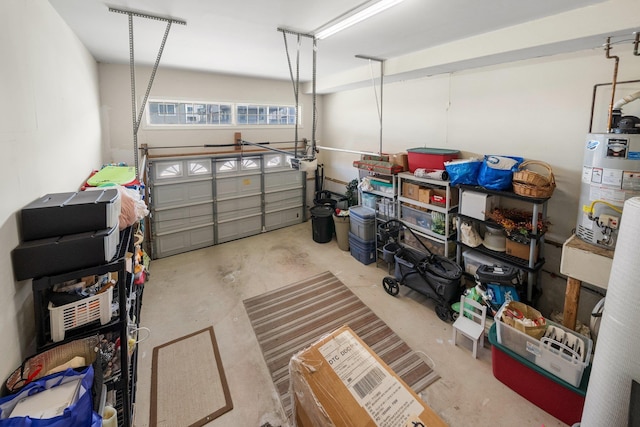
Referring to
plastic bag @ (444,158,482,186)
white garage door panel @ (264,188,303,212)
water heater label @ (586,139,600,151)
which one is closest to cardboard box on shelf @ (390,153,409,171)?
plastic bag @ (444,158,482,186)

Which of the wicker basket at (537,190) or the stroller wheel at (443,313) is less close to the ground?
the wicker basket at (537,190)

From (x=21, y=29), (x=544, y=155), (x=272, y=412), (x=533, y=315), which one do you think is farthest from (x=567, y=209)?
(x=21, y=29)

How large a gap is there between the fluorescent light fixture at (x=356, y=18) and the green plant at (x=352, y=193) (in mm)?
3200

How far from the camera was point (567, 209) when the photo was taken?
317cm

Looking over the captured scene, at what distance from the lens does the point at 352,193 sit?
602 cm

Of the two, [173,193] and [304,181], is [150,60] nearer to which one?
[173,193]

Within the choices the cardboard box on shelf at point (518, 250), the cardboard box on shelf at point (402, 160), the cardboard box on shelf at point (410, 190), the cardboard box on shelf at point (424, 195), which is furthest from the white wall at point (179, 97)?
the cardboard box on shelf at point (518, 250)

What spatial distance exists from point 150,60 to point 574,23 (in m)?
4.97

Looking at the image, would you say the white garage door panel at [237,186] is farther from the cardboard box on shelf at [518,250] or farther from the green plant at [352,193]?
the cardboard box on shelf at [518,250]

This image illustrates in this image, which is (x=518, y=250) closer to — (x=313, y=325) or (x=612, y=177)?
(x=612, y=177)

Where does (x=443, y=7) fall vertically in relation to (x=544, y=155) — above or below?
above

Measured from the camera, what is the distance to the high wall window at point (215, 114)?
16.8ft

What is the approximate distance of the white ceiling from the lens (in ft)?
7.82

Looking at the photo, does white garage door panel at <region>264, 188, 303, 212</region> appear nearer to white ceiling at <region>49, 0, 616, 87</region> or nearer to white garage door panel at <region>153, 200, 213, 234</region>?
white garage door panel at <region>153, 200, 213, 234</region>
